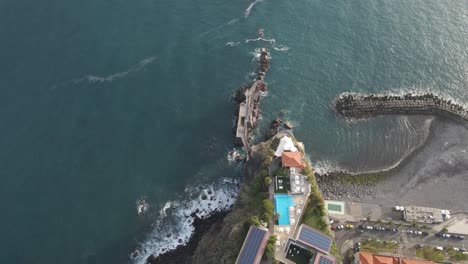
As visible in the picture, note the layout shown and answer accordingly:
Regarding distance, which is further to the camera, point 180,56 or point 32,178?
point 180,56

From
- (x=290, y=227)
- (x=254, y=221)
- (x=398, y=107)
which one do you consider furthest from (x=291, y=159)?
(x=398, y=107)

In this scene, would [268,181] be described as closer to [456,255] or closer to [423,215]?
[423,215]

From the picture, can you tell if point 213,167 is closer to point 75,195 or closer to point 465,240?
point 75,195

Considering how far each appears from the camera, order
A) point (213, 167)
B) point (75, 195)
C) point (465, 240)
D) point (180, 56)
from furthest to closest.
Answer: point (180, 56), point (213, 167), point (75, 195), point (465, 240)

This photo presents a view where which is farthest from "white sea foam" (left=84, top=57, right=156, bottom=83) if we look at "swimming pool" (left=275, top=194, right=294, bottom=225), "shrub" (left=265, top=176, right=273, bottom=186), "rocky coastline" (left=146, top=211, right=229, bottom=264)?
"swimming pool" (left=275, top=194, right=294, bottom=225)

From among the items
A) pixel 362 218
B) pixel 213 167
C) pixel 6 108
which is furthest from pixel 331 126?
pixel 6 108

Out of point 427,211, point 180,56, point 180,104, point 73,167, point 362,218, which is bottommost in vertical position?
point 73,167

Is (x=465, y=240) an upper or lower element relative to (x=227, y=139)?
lower
